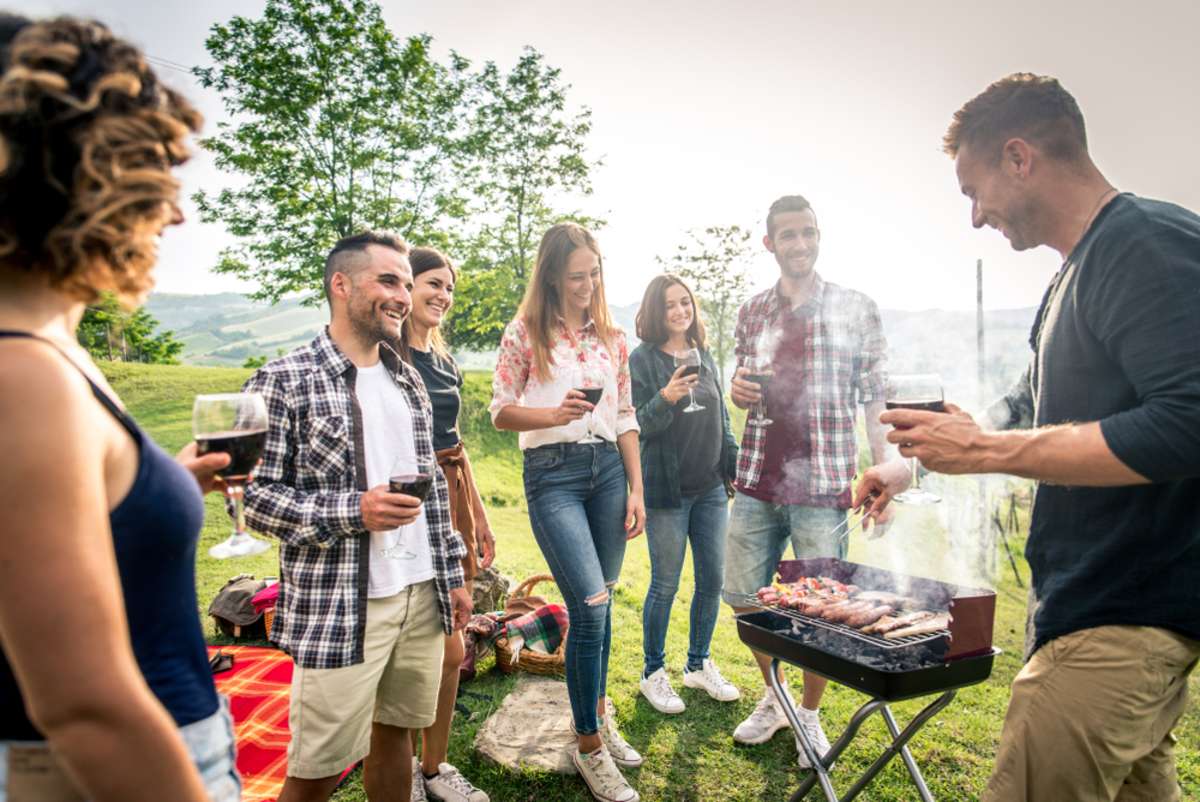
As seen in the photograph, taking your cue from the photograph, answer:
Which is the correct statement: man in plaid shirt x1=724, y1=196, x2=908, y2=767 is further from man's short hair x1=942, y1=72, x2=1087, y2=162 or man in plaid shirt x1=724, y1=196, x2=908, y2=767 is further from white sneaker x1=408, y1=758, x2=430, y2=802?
white sneaker x1=408, y1=758, x2=430, y2=802

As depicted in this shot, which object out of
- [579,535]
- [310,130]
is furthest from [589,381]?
[310,130]

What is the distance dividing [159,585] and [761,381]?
3.14 m

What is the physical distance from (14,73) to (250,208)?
13743 millimetres

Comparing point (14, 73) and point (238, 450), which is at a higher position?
point (14, 73)

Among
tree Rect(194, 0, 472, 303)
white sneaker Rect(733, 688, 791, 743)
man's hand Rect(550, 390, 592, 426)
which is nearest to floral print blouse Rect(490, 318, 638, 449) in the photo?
man's hand Rect(550, 390, 592, 426)

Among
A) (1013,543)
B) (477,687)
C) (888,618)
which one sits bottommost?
(1013,543)

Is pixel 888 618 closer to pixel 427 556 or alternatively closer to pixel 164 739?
pixel 427 556

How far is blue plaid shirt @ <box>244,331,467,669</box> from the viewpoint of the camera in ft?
7.70

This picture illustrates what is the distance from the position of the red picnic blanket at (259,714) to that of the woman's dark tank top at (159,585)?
7.90 ft

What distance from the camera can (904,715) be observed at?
4.67 m

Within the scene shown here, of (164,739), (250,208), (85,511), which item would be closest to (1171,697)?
(164,739)

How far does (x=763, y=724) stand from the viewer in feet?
13.1

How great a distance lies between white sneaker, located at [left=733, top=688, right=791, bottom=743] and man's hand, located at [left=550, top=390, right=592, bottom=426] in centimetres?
223

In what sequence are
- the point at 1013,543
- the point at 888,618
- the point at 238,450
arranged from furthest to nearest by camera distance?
the point at 1013,543 → the point at 888,618 → the point at 238,450
